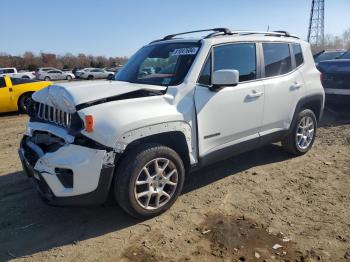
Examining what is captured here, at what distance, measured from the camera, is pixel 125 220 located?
12.1 feet

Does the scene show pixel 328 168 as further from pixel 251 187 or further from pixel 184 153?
pixel 184 153

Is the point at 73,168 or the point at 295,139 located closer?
the point at 73,168

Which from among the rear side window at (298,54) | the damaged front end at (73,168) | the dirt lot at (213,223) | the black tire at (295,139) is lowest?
the dirt lot at (213,223)

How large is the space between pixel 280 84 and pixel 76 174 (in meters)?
3.13

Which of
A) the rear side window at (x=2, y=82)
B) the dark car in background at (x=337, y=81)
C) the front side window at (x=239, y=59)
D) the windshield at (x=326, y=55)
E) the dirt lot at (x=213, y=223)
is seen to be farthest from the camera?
the windshield at (x=326, y=55)

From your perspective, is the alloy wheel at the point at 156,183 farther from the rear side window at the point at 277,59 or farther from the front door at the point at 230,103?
the rear side window at the point at 277,59

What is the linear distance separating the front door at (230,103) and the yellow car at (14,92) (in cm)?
833

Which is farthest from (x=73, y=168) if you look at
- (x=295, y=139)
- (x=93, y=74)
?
(x=93, y=74)

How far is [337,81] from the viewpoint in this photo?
26.1 feet

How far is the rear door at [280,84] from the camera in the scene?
4.71 meters

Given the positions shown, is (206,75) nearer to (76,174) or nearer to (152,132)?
(152,132)

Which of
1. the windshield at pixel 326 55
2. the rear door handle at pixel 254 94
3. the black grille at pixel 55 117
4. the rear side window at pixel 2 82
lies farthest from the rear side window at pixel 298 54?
the rear side window at pixel 2 82

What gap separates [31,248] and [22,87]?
855 cm

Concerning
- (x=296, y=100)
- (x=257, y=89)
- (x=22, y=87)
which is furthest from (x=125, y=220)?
(x=22, y=87)
